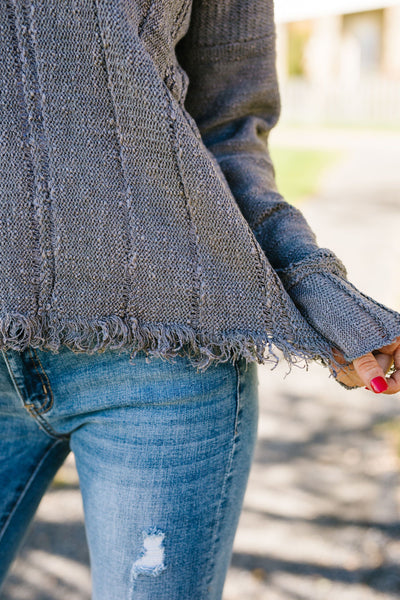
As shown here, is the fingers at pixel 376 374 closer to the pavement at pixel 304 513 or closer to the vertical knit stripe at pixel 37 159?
the vertical knit stripe at pixel 37 159

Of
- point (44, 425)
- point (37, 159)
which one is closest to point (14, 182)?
point (37, 159)

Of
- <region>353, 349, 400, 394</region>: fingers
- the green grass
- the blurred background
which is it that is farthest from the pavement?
the green grass

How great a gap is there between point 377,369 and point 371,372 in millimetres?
11

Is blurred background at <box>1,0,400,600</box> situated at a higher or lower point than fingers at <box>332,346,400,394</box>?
lower

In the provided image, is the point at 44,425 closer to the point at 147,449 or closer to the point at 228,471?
the point at 147,449

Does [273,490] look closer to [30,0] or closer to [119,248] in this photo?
[119,248]

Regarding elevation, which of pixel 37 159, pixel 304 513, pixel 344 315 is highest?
pixel 37 159

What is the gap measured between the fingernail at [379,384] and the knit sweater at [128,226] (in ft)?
0.17

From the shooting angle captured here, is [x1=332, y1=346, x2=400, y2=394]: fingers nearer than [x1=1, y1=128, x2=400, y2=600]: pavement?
Yes

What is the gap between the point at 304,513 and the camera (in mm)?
2316

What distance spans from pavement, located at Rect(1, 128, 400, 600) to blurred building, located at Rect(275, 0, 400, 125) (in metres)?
12.1

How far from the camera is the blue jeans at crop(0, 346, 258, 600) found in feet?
3.12

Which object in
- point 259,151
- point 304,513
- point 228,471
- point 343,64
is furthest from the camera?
point 343,64

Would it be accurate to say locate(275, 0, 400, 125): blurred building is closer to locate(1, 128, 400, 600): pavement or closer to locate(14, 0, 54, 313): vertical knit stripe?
locate(1, 128, 400, 600): pavement
